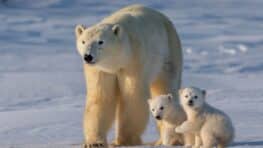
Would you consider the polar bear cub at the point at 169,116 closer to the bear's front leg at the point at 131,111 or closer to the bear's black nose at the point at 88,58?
the bear's front leg at the point at 131,111

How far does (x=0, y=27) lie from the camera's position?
2191 centimetres

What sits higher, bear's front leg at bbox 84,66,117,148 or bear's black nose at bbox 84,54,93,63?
bear's black nose at bbox 84,54,93,63

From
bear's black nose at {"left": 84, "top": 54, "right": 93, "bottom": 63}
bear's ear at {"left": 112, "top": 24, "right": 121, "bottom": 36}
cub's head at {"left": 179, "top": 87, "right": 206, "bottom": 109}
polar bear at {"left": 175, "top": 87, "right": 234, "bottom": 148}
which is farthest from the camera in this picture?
bear's ear at {"left": 112, "top": 24, "right": 121, "bottom": 36}

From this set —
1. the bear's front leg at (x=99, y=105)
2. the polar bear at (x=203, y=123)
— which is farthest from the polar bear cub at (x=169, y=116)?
the bear's front leg at (x=99, y=105)

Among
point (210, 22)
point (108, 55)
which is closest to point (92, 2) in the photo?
point (210, 22)

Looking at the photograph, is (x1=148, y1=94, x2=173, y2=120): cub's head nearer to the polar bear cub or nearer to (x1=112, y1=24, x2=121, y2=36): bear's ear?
the polar bear cub

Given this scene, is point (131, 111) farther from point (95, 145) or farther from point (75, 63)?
point (75, 63)

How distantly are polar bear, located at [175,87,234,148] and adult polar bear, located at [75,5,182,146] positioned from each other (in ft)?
2.28

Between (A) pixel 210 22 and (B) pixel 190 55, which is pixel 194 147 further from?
(A) pixel 210 22

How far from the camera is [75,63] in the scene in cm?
1677

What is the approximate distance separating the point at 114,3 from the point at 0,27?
500 cm

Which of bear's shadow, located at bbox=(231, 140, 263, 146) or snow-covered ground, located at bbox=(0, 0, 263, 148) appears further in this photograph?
snow-covered ground, located at bbox=(0, 0, 263, 148)

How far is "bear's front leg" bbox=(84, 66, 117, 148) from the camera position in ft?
22.6

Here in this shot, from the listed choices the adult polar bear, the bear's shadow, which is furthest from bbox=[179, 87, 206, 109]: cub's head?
the adult polar bear
